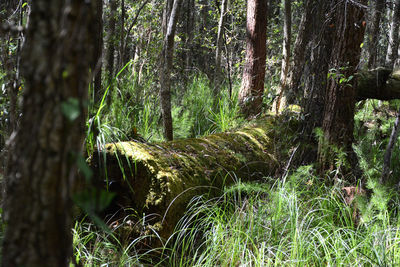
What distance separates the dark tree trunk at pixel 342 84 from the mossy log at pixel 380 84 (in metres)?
0.98

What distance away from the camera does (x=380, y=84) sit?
474cm

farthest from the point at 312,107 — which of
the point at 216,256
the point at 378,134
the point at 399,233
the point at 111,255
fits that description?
the point at 111,255

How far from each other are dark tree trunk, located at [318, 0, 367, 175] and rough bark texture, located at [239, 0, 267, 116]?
258 centimetres

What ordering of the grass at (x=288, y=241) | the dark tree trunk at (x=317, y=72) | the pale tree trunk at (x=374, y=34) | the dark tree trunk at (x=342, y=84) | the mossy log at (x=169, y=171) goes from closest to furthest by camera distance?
the grass at (x=288, y=241)
the mossy log at (x=169, y=171)
the pale tree trunk at (x=374, y=34)
the dark tree trunk at (x=342, y=84)
the dark tree trunk at (x=317, y=72)

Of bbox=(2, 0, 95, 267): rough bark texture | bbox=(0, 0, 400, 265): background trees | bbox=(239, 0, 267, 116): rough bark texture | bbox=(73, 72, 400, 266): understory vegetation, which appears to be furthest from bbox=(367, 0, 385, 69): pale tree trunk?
bbox=(2, 0, 95, 267): rough bark texture

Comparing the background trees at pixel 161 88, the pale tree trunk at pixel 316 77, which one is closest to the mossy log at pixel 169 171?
the background trees at pixel 161 88

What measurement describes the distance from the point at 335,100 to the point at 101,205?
11.8 feet

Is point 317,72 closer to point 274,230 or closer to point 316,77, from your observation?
point 316,77

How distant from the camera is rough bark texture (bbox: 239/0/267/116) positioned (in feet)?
21.5

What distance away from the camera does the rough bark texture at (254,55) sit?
A: 654 cm

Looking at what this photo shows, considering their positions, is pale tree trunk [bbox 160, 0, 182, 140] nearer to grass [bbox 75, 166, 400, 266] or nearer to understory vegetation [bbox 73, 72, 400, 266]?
understory vegetation [bbox 73, 72, 400, 266]

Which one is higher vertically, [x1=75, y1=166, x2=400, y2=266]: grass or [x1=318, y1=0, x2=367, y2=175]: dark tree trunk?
[x1=318, y1=0, x2=367, y2=175]: dark tree trunk

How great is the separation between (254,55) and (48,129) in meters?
6.22

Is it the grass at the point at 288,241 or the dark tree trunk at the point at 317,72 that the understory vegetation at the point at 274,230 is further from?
the dark tree trunk at the point at 317,72
